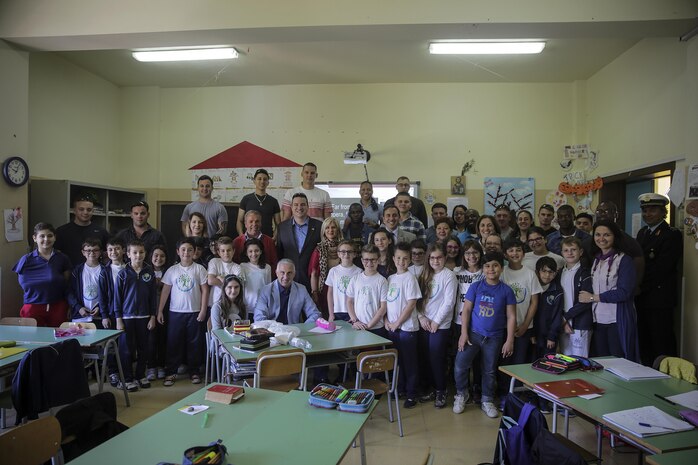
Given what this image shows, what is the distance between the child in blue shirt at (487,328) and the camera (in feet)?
11.5

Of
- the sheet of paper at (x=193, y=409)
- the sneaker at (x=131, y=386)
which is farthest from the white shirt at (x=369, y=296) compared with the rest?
the sneaker at (x=131, y=386)

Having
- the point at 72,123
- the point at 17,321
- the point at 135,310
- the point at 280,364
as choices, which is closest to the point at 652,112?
the point at 280,364

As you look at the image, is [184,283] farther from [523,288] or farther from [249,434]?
[523,288]

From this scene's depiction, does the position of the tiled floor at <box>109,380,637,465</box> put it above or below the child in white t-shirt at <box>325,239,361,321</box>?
below

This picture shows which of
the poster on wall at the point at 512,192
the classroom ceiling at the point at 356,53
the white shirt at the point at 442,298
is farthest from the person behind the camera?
the poster on wall at the point at 512,192

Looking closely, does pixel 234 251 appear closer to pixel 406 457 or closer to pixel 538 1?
pixel 406 457

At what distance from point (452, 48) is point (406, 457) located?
14.0 feet

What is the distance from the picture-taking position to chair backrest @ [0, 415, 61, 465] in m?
1.63

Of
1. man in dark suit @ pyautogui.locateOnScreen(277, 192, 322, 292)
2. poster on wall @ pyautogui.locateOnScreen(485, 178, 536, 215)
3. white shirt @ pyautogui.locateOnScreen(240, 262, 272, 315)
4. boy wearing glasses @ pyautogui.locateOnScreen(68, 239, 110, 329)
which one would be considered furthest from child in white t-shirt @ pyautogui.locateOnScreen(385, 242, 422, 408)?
poster on wall @ pyautogui.locateOnScreen(485, 178, 536, 215)

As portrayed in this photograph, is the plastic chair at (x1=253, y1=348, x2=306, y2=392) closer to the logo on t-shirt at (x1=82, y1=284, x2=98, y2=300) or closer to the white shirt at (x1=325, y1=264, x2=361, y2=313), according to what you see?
the white shirt at (x1=325, y1=264, x2=361, y2=313)

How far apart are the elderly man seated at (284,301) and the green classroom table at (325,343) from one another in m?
0.35

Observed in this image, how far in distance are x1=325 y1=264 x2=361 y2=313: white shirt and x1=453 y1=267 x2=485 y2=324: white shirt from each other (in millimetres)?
905

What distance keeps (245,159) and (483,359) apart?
4.68 metres

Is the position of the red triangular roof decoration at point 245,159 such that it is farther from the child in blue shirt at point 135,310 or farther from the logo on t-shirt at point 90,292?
the logo on t-shirt at point 90,292
